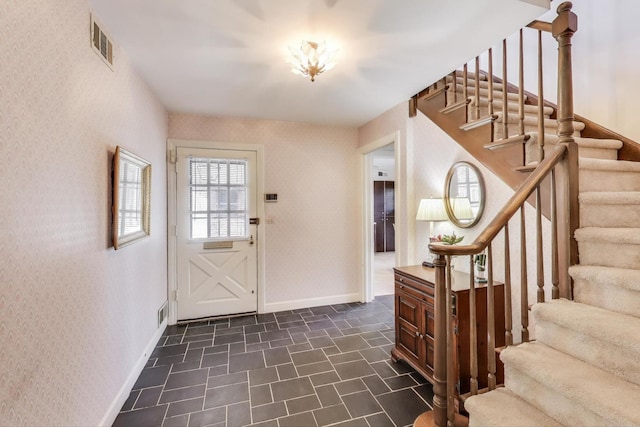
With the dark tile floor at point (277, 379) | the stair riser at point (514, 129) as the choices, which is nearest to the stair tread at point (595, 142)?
the stair riser at point (514, 129)

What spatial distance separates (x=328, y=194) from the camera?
4.16 m

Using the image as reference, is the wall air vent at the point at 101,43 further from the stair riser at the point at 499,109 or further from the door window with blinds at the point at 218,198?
the stair riser at the point at 499,109

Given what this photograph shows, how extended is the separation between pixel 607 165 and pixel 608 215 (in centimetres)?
40

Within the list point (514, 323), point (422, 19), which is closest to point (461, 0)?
point (422, 19)

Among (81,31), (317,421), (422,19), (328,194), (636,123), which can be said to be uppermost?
(422,19)

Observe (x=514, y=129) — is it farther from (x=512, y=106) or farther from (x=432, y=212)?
(x=432, y=212)

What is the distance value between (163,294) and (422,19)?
353cm

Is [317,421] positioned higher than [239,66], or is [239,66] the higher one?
[239,66]

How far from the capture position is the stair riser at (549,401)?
3.74 feet

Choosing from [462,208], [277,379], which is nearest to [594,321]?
[462,208]

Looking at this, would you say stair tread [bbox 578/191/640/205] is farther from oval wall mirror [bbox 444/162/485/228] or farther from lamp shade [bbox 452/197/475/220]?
lamp shade [bbox 452/197/475/220]

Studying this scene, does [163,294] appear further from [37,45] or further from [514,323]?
[514,323]

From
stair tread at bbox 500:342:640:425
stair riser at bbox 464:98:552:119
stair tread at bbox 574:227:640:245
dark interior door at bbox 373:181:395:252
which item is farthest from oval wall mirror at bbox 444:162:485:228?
dark interior door at bbox 373:181:395:252

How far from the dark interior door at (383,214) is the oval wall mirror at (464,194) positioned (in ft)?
19.3
